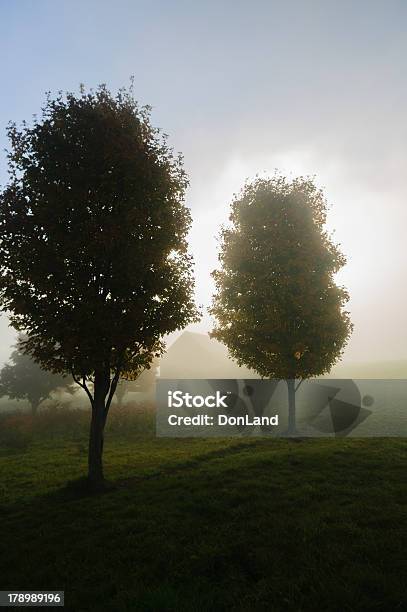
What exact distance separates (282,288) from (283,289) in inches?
4.9

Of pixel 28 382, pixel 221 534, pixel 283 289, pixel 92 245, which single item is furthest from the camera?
pixel 28 382

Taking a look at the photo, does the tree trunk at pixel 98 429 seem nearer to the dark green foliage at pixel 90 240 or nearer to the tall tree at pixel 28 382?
the dark green foliage at pixel 90 240

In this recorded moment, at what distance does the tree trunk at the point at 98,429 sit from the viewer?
51.1ft

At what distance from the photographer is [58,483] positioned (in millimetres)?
16438

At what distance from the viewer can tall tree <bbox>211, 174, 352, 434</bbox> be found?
77.1ft

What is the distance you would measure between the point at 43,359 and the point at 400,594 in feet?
44.2

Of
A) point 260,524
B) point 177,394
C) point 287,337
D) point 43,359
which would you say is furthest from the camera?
point 177,394

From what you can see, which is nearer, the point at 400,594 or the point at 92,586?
the point at 400,594

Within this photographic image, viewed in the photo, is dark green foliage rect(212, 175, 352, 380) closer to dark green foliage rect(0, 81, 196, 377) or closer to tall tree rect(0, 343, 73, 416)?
dark green foliage rect(0, 81, 196, 377)

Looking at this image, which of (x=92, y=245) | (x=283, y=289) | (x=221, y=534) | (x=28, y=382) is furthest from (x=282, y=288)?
(x=28, y=382)

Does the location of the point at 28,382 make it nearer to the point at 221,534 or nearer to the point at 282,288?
the point at 282,288

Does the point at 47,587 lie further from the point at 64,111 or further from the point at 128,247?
the point at 64,111

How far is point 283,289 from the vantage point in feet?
77.5

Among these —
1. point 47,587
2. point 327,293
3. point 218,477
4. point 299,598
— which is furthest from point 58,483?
point 327,293
